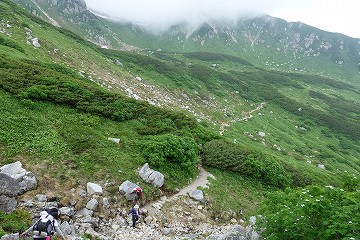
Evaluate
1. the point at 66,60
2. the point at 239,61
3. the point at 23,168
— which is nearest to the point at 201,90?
the point at 66,60

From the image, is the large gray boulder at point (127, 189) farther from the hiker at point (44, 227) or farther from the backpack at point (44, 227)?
the backpack at point (44, 227)

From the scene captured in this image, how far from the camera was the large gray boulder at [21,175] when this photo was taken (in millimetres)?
16469

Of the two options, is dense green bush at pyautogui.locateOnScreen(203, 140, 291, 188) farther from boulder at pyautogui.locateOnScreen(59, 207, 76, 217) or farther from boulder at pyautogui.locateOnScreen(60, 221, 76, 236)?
boulder at pyautogui.locateOnScreen(60, 221, 76, 236)

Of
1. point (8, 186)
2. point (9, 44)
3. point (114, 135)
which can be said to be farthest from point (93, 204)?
point (9, 44)

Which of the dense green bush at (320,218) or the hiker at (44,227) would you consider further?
the hiker at (44,227)

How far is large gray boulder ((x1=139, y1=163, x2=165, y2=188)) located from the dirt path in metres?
1.26

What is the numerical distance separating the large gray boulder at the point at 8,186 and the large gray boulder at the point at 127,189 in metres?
6.04

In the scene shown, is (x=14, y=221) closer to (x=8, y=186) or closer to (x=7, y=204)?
(x=7, y=204)

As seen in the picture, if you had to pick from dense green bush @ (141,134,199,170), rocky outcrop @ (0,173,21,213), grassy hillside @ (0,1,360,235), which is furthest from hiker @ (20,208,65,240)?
dense green bush @ (141,134,199,170)

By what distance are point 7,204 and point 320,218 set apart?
1447 cm

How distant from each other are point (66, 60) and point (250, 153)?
35.1 metres

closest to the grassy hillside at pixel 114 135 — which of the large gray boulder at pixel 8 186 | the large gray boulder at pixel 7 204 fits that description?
the large gray boulder at pixel 8 186

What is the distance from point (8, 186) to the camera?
1562cm

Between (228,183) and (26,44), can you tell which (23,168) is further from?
(26,44)
